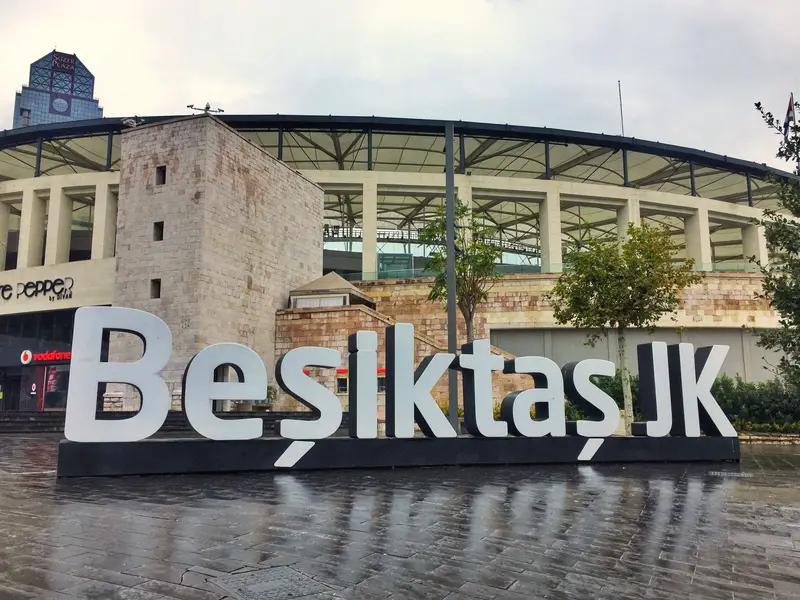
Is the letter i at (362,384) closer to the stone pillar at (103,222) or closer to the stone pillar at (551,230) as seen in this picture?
the stone pillar at (551,230)

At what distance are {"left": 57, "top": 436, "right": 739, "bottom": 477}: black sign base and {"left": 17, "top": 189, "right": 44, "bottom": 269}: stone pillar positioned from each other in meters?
29.9

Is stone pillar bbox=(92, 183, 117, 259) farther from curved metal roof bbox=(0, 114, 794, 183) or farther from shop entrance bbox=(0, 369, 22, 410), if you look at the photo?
shop entrance bbox=(0, 369, 22, 410)

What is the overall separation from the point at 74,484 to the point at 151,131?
75.0 feet

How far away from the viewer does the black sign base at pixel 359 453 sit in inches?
376

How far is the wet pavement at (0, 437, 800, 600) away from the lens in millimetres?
4242

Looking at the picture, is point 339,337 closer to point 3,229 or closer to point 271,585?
point 271,585

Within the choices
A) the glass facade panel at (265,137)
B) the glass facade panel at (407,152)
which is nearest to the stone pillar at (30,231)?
the glass facade panel at (265,137)

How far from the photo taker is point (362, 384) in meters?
10.8

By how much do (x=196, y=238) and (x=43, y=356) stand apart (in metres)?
12.5

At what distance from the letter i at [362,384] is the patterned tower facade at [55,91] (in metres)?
180

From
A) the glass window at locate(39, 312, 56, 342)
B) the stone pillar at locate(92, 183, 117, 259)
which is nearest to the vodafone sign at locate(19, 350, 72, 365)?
the glass window at locate(39, 312, 56, 342)

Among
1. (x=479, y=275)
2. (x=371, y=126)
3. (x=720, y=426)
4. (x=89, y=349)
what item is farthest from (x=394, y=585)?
(x=371, y=126)

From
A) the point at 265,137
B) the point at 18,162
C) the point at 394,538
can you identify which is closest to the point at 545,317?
the point at 265,137

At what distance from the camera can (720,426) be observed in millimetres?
12555
